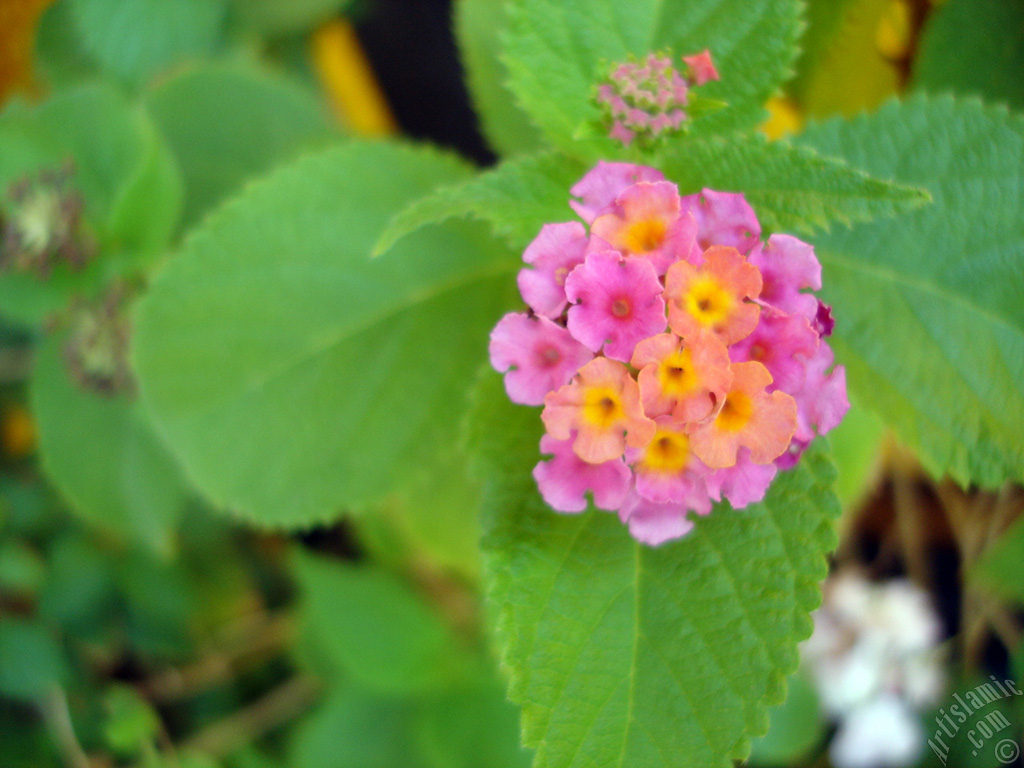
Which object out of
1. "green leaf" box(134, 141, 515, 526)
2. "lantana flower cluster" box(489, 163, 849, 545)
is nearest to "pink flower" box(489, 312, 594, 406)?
"lantana flower cluster" box(489, 163, 849, 545)

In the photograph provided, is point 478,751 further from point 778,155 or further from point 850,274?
point 778,155

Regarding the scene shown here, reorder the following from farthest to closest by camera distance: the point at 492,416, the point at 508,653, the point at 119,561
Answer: the point at 119,561 → the point at 492,416 → the point at 508,653

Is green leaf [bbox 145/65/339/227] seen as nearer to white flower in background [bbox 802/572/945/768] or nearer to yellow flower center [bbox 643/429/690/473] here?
yellow flower center [bbox 643/429/690/473]

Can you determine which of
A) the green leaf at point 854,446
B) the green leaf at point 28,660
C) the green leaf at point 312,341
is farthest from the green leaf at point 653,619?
the green leaf at point 28,660

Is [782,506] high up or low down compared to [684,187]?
down

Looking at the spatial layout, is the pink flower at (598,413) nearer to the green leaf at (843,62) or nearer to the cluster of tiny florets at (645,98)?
the cluster of tiny florets at (645,98)

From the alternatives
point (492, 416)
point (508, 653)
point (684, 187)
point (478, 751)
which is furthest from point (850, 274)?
point (478, 751)
